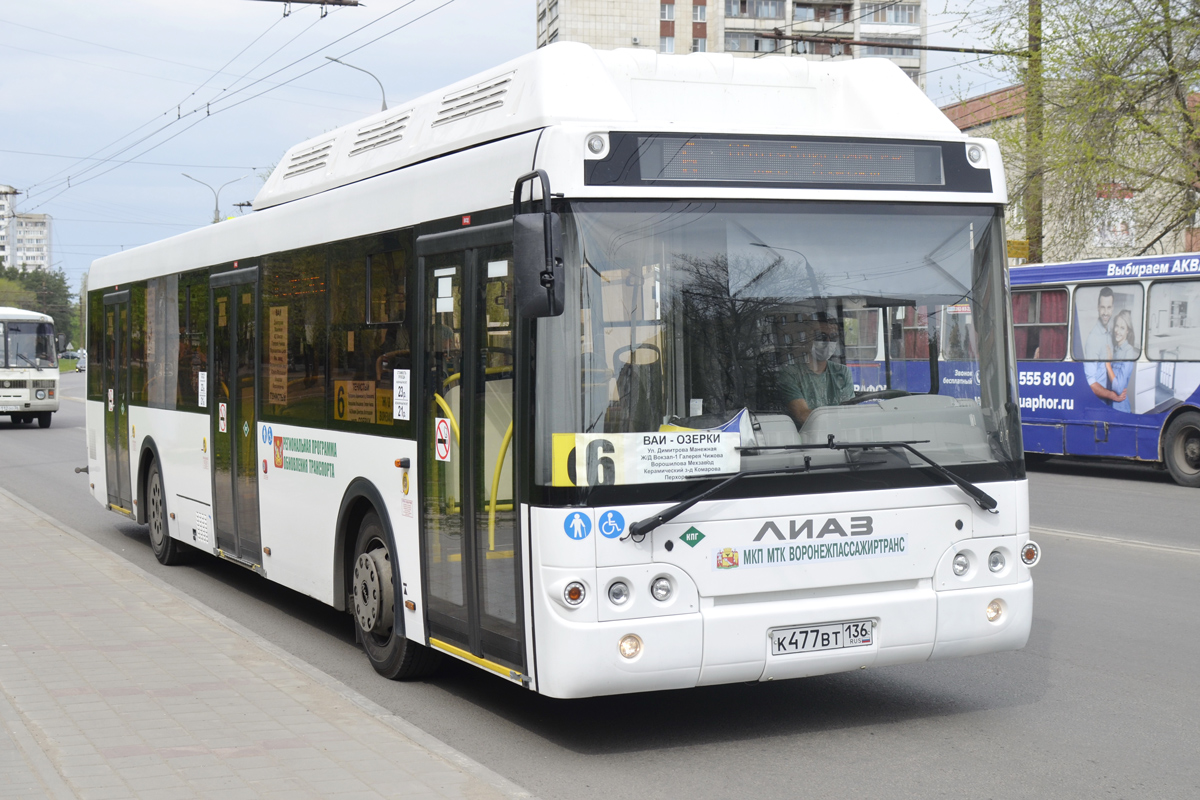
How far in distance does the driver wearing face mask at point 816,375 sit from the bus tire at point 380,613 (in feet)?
8.31

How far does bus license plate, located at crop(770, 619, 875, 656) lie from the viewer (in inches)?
235

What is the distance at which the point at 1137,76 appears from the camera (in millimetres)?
23234

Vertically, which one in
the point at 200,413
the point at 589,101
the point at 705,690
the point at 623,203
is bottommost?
the point at 705,690

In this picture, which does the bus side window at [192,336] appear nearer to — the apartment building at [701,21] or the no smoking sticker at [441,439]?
the no smoking sticker at [441,439]

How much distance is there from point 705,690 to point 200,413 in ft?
17.5

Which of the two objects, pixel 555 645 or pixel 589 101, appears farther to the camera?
pixel 589 101

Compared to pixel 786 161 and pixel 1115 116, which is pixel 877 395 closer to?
pixel 786 161

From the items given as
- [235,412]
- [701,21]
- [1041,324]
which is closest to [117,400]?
[235,412]

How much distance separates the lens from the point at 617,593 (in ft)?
18.8

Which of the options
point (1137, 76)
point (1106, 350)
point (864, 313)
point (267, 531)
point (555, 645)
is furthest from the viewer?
point (1137, 76)

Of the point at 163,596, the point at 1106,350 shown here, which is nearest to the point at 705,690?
the point at 163,596

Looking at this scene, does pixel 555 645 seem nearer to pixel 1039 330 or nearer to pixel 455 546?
pixel 455 546

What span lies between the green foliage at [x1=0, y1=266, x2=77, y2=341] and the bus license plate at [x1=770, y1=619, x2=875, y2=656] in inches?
5685

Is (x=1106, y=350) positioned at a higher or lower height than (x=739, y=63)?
lower
